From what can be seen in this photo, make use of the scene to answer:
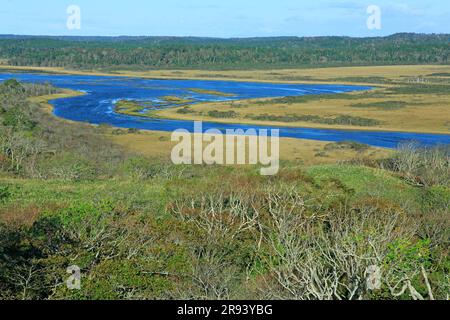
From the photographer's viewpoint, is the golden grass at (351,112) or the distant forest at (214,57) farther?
the distant forest at (214,57)

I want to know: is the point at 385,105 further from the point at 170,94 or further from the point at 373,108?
the point at 170,94

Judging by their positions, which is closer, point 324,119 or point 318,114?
point 324,119

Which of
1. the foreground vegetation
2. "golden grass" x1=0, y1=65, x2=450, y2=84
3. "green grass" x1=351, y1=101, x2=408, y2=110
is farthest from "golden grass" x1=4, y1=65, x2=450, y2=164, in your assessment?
the foreground vegetation

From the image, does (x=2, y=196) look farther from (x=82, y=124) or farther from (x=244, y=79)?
(x=244, y=79)

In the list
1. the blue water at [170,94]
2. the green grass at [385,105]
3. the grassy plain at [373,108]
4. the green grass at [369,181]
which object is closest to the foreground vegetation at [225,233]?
the green grass at [369,181]

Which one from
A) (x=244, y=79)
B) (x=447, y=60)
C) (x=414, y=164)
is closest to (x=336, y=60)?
(x=447, y=60)

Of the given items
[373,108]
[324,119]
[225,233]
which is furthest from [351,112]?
[225,233]

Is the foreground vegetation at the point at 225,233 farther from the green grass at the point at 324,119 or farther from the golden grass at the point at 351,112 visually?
the green grass at the point at 324,119
